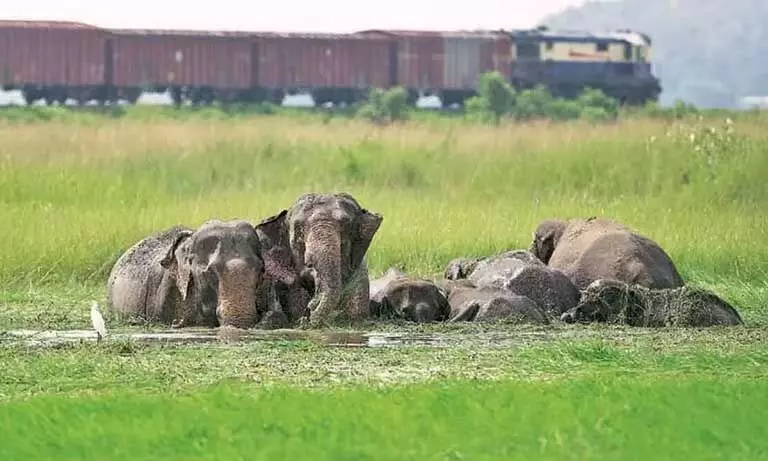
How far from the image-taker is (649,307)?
11766 millimetres

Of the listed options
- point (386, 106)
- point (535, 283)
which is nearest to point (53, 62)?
point (386, 106)

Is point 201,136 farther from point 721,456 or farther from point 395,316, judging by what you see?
point 721,456

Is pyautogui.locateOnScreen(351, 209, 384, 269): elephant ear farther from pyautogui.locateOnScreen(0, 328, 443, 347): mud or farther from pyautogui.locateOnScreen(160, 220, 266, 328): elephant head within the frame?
pyautogui.locateOnScreen(0, 328, 443, 347): mud

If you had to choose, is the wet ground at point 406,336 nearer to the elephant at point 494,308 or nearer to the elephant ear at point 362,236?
the elephant at point 494,308

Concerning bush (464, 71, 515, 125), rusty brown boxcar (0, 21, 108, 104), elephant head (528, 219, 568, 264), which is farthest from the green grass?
rusty brown boxcar (0, 21, 108, 104)

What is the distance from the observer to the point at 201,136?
25891 millimetres

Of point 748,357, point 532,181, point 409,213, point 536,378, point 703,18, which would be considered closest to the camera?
point 536,378

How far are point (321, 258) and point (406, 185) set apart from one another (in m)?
11.8

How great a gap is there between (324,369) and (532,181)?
12.7m

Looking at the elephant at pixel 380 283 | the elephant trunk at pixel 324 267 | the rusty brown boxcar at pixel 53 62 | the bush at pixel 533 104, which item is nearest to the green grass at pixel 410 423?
the elephant trunk at pixel 324 267

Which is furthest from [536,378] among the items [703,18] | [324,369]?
[703,18]

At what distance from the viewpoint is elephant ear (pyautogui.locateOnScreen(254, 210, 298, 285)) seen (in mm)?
11578

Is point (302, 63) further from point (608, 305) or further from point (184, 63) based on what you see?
point (608, 305)

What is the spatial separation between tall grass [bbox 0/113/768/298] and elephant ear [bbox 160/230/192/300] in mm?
3023
